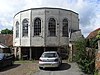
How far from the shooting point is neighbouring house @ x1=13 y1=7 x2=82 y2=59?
2933 centimetres

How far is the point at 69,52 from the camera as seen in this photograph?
27.8 m

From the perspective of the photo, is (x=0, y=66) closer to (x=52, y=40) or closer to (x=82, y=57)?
(x=82, y=57)

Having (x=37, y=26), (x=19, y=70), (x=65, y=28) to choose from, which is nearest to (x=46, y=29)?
(x=37, y=26)

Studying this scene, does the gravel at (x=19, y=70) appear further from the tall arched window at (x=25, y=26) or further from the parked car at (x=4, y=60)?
the tall arched window at (x=25, y=26)

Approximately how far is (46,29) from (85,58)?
1259 centimetres

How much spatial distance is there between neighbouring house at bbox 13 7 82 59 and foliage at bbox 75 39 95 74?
1043 centimetres

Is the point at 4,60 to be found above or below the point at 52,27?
below

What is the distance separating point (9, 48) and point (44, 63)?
1832cm

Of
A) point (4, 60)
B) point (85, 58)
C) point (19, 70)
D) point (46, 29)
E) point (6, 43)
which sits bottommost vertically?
point (19, 70)

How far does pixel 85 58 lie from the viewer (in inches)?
693

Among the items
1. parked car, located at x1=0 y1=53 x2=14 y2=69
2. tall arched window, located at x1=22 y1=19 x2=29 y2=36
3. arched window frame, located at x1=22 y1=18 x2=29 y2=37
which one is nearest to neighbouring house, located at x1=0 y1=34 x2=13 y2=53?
arched window frame, located at x1=22 y1=18 x2=29 y2=37

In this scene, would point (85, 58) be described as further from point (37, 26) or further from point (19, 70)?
point (37, 26)

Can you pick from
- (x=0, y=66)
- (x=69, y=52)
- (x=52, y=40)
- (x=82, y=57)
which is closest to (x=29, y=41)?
(x=52, y=40)

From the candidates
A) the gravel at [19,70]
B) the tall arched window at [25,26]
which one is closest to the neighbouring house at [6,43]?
the tall arched window at [25,26]
